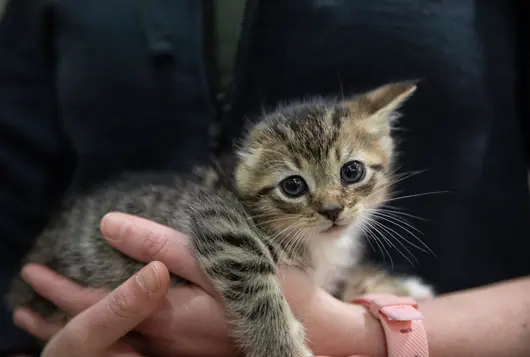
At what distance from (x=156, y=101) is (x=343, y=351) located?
25.9 inches

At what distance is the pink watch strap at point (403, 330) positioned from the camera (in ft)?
2.94

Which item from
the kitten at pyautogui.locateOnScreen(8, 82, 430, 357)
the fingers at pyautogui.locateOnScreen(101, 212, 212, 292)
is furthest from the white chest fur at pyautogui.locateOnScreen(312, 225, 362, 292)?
the fingers at pyautogui.locateOnScreen(101, 212, 212, 292)

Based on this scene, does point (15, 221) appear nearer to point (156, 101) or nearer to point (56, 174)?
point (56, 174)

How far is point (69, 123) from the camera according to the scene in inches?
48.9

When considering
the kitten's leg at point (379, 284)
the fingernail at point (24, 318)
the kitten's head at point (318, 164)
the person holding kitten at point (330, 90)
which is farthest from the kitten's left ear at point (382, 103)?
the fingernail at point (24, 318)

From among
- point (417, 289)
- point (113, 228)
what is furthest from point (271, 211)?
point (417, 289)

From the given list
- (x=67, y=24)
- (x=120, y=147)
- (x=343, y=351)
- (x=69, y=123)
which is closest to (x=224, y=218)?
(x=343, y=351)

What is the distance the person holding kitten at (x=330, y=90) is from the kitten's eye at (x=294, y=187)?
24 cm

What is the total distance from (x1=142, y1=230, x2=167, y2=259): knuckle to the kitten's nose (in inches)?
11.0

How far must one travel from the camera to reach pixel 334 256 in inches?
40.8

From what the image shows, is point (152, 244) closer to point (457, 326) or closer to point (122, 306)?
point (122, 306)

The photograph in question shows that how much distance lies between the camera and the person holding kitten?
109 cm

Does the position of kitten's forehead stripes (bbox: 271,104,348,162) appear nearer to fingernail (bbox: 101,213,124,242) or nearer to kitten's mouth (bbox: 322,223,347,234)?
kitten's mouth (bbox: 322,223,347,234)

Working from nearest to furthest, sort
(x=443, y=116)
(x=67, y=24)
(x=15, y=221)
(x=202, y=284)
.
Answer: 1. (x=202, y=284)
2. (x=443, y=116)
3. (x=67, y=24)
4. (x=15, y=221)
